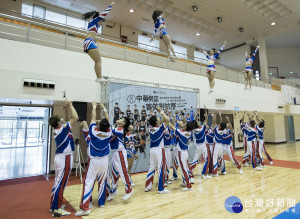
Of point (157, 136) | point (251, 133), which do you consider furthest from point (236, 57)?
point (157, 136)

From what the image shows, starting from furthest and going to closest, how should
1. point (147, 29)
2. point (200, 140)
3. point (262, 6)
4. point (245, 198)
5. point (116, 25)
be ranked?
point (147, 29)
point (116, 25)
point (262, 6)
point (200, 140)
point (245, 198)

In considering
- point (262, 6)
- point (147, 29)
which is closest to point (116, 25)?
point (147, 29)

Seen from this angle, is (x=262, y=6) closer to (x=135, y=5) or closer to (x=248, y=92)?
(x=248, y=92)

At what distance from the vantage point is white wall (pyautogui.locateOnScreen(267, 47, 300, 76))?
19.0 metres

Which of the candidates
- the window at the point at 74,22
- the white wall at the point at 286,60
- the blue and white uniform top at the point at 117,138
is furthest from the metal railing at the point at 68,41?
the white wall at the point at 286,60

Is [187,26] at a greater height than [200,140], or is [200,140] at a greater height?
[187,26]

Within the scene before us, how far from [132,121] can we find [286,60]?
20.0m

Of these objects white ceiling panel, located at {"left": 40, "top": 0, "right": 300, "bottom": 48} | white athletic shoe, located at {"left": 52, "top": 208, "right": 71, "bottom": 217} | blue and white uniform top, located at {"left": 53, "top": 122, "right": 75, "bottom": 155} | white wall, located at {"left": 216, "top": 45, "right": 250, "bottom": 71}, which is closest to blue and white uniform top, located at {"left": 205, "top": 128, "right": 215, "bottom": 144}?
blue and white uniform top, located at {"left": 53, "top": 122, "right": 75, "bottom": 155}

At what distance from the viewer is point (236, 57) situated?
17.4 metres

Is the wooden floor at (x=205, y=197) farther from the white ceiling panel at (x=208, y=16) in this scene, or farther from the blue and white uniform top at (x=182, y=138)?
the white ceiling panel at (x=208, y=16)

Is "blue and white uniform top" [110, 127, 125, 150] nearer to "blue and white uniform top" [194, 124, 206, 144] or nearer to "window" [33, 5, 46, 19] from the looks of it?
"blue and white uniform top" [194, 124, 206, 144]

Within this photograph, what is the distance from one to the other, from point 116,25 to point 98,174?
12.4 metres

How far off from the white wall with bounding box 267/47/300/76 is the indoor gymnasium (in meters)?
6.32

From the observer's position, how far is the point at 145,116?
6781mm
